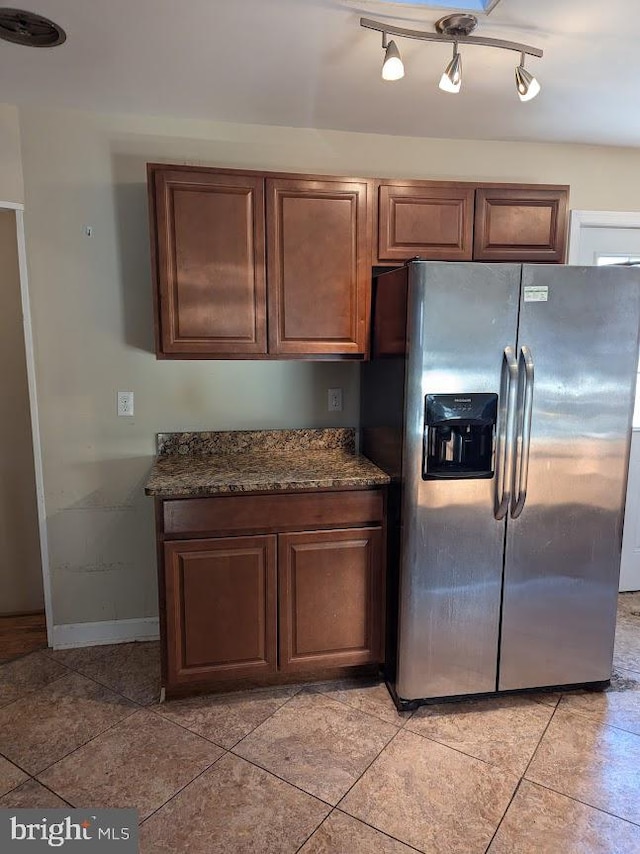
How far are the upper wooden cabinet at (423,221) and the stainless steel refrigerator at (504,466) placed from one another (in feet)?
0.72

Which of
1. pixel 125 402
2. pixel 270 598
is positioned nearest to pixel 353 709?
pixel 270 598

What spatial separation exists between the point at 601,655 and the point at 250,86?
277 centimetres

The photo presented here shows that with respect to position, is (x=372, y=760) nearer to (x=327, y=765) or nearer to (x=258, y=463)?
(x=327, y=765)

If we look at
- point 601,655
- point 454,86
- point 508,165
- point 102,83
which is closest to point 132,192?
point 102,83

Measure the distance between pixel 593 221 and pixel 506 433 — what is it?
161cm

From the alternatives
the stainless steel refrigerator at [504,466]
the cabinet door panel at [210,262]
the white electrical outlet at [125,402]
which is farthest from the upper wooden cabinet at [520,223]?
the white electrical outlet at [125,402]

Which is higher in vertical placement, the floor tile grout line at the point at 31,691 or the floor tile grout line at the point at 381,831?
the floor tile grout line at the point at 381,831

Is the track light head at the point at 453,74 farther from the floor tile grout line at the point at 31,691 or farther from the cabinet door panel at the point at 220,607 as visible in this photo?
the floor tile grout line at the point at 31,691

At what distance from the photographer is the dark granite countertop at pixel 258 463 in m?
2.12

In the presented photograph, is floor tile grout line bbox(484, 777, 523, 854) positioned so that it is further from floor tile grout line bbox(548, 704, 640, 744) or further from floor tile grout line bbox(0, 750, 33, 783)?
floor tile grout line bbox(0, 750, 33, 783)

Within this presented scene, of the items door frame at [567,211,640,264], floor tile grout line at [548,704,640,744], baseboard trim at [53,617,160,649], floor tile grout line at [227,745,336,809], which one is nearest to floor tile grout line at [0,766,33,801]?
floor tile grout line at [227,745,336,809]

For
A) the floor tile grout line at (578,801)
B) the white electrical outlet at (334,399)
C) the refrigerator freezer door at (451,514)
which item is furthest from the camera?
the white electrical outlet at (334,399)

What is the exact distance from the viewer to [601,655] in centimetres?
230

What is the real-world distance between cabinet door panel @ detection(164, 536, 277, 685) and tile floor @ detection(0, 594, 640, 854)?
7.4 inches
